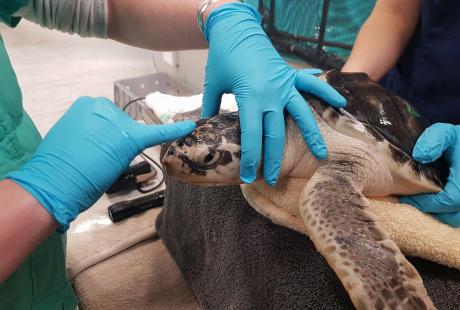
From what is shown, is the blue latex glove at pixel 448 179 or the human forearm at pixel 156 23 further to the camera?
the human forearm at pixel 156 23

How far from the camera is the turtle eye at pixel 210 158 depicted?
0.69m

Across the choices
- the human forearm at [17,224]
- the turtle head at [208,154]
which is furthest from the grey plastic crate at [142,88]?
the human forearm at [17,224]

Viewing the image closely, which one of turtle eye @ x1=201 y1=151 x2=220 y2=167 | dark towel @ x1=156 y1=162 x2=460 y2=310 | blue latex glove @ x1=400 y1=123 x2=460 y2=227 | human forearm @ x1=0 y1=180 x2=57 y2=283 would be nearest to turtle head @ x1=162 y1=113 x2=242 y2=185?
turtle eye @ x1=201 y1=151 x2=220 y2=167

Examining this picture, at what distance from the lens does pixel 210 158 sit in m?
0.70

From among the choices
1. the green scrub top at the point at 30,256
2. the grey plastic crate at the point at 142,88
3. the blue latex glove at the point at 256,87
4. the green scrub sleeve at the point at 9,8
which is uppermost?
the green scrub sleeve at the point at 9,8

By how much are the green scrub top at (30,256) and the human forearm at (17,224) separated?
138 mm

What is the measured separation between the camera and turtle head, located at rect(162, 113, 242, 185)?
689 mm

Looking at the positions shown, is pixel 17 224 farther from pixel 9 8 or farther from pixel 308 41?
pixel 308 41

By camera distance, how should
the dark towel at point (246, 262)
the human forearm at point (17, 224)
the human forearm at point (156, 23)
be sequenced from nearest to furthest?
1. the human forearm at point (17, 224)
2. the dark towel at point (246, 262)
3. the human forearm at point (156, 23)

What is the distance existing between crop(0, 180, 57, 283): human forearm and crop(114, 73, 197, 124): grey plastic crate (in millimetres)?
1414

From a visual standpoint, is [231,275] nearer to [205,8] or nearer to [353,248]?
[353,248]

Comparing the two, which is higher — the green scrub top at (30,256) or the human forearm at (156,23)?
the human forearm at (156,23)

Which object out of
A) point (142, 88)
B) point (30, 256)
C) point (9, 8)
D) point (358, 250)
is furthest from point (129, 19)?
point (142, 88)

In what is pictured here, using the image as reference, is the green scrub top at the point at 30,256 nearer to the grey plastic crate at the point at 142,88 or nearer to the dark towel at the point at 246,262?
the dark towel at the point at 246,262
